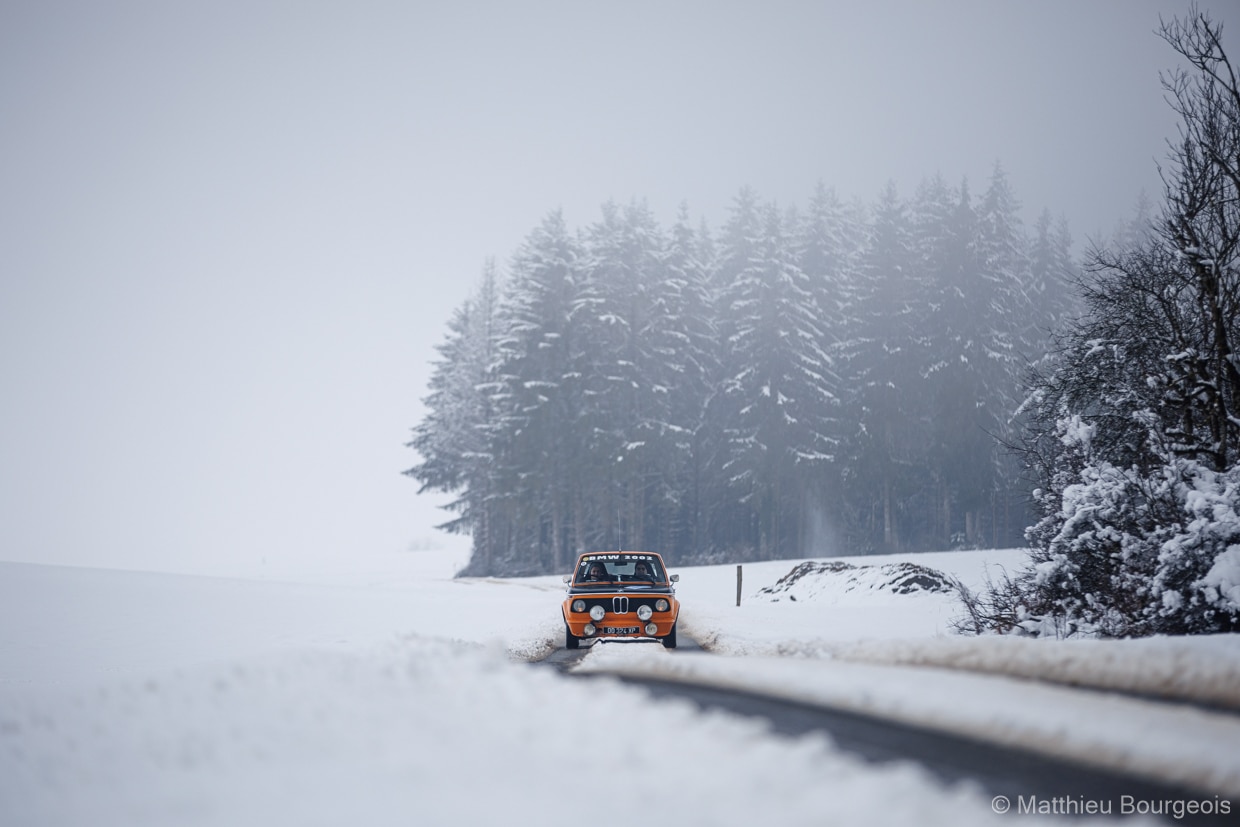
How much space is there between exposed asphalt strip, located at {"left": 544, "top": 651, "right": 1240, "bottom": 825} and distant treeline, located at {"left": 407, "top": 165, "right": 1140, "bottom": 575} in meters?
39.8

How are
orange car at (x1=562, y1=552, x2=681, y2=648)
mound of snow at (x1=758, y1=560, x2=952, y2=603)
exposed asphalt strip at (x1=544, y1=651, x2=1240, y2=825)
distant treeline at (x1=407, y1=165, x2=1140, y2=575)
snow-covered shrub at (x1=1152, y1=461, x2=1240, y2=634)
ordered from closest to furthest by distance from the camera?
exposed asphalt strip at (x1=544, y1=651, x2=1240, y2=825)
snow-covered shrub at (x1=1152, y1=461, x2=1240, y2=634)
orange car at (x1=562, y1=552, x2=681, y2=648)
mound of snow at (x1=758, y1=560, x2=952, y2=603)
distant treeline at (x1=407, y1=165, x2=1140, y2=575)

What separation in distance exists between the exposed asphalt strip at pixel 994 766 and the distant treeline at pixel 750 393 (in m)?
39.8

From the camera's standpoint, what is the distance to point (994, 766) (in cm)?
182

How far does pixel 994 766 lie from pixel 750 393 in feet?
141

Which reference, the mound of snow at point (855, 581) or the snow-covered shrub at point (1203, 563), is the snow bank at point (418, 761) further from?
the mound of snow at point (855, 581)

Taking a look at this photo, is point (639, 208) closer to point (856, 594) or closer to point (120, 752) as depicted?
point (856, 594)

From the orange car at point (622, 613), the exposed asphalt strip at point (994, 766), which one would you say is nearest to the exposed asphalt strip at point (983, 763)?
the exposed asphalt strip at point (994, 766)

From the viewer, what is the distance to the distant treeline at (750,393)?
43.7 meters

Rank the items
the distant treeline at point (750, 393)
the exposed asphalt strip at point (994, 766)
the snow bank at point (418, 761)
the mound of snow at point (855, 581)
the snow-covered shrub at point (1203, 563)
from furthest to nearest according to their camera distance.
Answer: the distant treeline at point (750, 393)
the mound of snow at point (855, 581)
the snow-covered shrub at point (1203, 563)
the exposed asphalt strip at point (994, 766)
the snow bank at point (418, 761)

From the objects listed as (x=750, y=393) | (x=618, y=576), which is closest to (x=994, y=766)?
(x=618, y=576)

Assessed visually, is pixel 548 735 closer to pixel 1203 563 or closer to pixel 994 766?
pixel 994 766

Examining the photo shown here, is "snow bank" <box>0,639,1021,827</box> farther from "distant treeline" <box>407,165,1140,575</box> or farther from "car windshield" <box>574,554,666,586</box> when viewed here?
"distant treeline" <box>407,165,1140,575</box>

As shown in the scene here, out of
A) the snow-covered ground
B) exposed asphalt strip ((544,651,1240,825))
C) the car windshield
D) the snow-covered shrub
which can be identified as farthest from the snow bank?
the car windshield

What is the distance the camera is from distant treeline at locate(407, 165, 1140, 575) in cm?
4366
